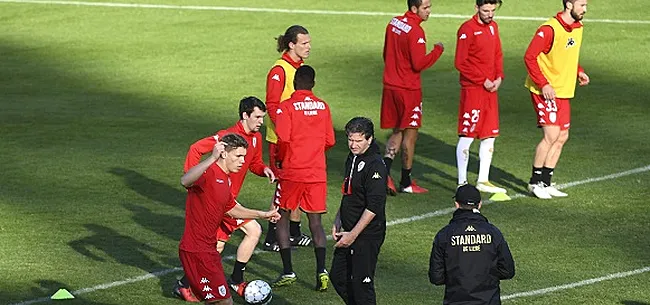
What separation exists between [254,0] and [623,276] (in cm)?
1798

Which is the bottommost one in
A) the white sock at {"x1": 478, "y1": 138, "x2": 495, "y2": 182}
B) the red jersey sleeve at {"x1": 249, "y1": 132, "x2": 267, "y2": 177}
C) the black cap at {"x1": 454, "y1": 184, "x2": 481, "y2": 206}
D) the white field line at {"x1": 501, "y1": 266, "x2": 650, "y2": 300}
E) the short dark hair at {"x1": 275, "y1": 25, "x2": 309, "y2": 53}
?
the white field line at {"x1": 501, "y1": 266, "x2": 650, "y2": 300}

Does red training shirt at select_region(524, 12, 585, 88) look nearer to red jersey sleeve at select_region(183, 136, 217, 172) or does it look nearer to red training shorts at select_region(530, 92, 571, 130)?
red training shorts at select_region(530, 92, 571, 130)

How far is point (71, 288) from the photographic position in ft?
45.5

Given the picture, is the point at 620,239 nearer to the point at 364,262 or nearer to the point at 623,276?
the point at 623,276

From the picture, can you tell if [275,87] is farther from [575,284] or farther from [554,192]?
[554,192]

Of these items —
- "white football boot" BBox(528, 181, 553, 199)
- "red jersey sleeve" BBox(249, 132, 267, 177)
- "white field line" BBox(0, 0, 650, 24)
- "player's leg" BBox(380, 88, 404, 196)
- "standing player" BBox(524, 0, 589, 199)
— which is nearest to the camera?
"red jersey sleeve" BBox(249, 132, 267, 177)

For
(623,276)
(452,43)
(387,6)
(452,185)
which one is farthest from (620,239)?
(387,6)

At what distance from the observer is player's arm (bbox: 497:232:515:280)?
1045 cm

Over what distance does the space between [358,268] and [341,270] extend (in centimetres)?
20

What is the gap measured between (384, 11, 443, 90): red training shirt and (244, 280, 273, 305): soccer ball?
4919mm

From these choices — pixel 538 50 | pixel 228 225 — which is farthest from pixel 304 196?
pixel 538 50

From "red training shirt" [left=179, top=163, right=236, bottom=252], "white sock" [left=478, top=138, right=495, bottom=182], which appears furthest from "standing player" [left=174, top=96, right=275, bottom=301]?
"white sock" [left=478, top=138, right=495, bottom=182]

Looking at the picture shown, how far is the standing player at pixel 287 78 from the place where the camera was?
49.4 ft

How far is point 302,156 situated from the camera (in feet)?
45.9
